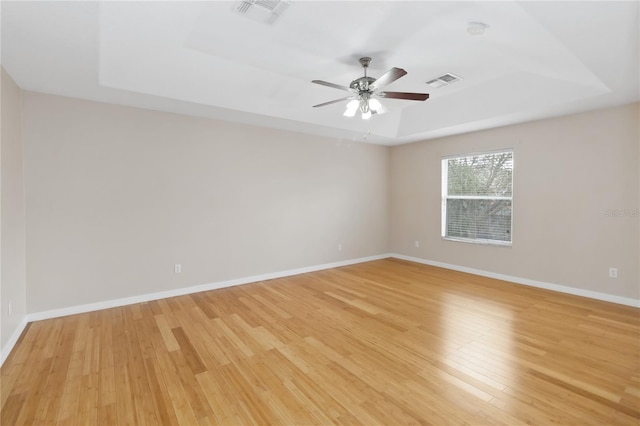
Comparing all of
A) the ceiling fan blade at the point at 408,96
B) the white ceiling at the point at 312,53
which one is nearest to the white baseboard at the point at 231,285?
the white ceiling at the point at 312,53

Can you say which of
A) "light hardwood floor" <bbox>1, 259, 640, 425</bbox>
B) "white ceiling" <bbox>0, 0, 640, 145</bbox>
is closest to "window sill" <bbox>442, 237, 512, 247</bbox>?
"light hardwood floor" <bbox>1, 259, 640, 425</bbox>

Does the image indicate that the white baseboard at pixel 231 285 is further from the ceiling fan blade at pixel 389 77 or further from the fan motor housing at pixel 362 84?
the ceiling fan blade at pixel 389 77

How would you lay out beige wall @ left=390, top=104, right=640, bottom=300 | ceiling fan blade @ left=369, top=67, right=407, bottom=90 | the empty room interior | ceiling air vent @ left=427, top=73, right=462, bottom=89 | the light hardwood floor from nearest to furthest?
the light hardwood floor, the empty room interior, ceiling fan blade @ left=369, top=67, right=407, bottom=90, ceiling air vent @ left=427, top=73, right=462, bottom=89, beige wall @ left=390, top=104, right=640, bottom=300

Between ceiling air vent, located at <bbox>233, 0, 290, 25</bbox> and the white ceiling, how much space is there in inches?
2.4

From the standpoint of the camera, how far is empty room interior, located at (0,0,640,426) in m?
2.08

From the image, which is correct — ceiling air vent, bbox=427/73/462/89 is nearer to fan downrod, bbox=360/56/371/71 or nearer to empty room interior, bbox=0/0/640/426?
empty room interior, bbox=0/0/640/426

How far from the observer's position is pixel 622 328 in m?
3.05

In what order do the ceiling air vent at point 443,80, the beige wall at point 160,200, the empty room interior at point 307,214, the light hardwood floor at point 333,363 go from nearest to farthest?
the light hardwood floor at point 333,363 < the empty room interior at point 307,214 < the beige wall at point 160,200 < the ceiling air vent at point 443,80

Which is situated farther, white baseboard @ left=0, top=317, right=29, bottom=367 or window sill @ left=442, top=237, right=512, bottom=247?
window sill @ left=442, top=237, right=512, bottom=247

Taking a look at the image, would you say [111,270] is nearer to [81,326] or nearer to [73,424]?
[81,326]

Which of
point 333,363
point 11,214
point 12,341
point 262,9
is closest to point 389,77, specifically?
point 262,9

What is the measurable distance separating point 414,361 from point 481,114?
3619mm

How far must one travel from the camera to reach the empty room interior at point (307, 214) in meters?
2.08

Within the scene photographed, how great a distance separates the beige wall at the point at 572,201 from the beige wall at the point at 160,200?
286 centimetres
